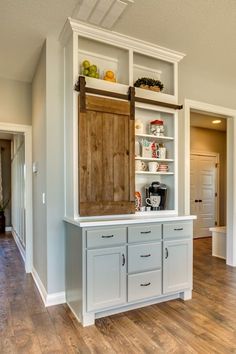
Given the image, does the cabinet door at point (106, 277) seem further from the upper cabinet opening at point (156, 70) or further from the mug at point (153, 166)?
the upper cabinet opening at point (156, 70)

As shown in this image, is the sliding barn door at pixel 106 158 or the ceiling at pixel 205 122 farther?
the ceiling at pixel 205 122

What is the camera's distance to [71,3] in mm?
2238

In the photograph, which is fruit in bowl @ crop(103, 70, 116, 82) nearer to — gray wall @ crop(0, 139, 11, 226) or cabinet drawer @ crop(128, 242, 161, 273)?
cabinet drawer @ crop(128, 242, 161, 273)

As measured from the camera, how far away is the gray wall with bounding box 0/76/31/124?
3697mm

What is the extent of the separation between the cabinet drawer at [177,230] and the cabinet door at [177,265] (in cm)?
7

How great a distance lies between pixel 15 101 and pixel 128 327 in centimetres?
328

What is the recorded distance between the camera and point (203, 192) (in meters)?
6.57

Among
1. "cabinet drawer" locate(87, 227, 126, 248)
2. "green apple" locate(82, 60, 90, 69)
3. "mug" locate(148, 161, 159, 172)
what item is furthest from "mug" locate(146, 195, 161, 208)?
"green apple" locate(82, 60, 90, 69)

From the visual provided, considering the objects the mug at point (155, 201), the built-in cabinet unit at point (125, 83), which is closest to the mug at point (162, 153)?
the built-in cabinet unit at point (125, 83)

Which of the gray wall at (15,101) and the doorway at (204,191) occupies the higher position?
the gray wall at (15,101)

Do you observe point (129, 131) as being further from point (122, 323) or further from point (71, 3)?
point (122, 323)

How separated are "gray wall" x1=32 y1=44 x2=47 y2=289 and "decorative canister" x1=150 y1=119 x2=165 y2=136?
1.29 metres

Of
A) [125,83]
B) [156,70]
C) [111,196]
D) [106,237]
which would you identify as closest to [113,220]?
[106,237]

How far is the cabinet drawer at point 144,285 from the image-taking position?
249 cm
